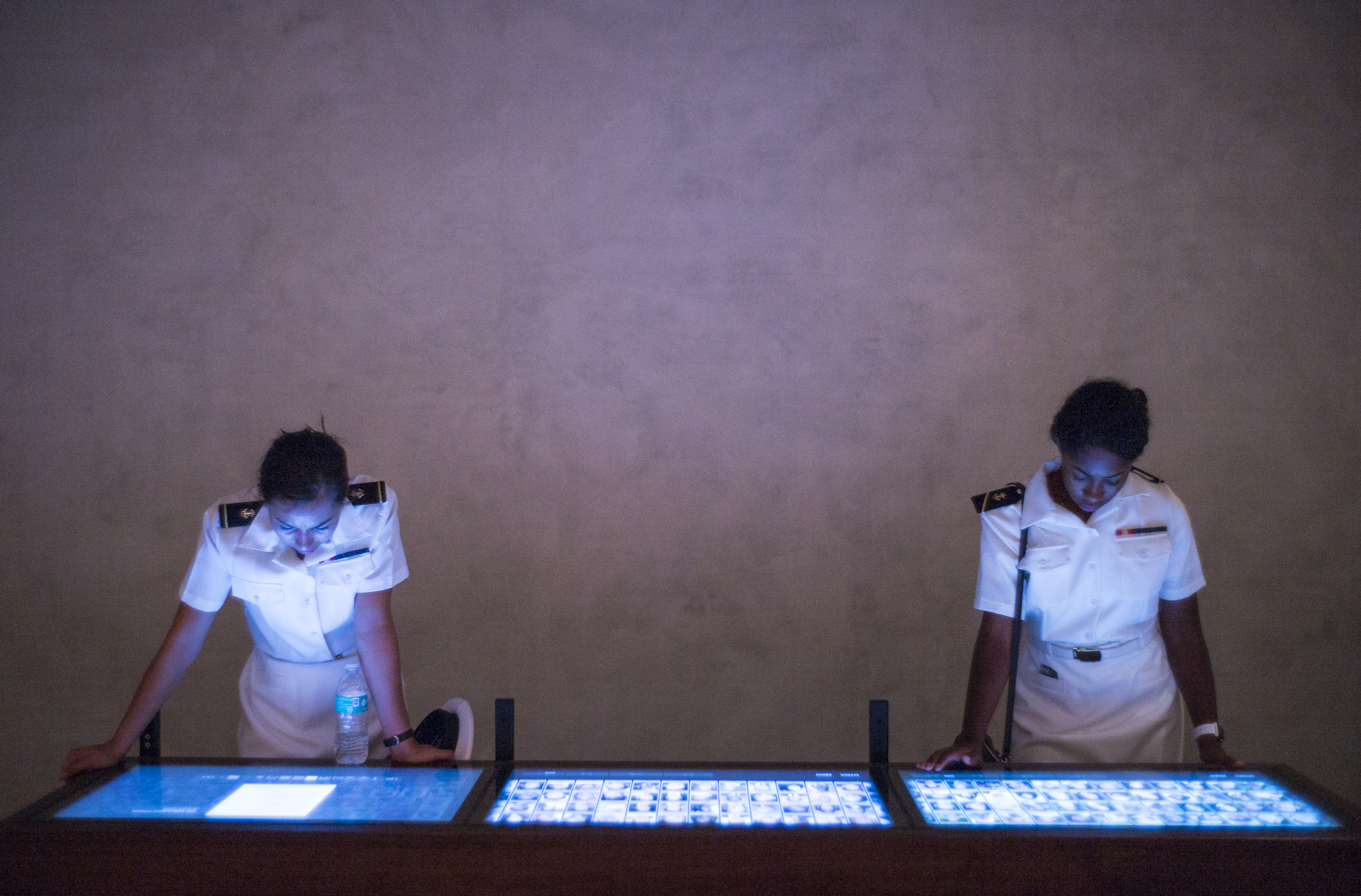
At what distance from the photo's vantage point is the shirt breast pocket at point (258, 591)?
75.3 inches

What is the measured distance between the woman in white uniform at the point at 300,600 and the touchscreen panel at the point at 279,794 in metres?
0.14

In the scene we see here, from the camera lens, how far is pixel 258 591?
1930 mm

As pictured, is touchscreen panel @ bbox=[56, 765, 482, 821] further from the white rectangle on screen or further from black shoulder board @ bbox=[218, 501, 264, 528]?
black shoulder board @ bbox=[218, 501, 264, 528]

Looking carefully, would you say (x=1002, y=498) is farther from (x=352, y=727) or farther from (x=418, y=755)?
(x=352, y=727)

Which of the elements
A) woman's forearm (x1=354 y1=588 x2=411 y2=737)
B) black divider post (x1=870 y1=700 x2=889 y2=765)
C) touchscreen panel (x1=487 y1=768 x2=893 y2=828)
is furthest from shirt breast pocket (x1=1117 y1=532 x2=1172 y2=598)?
woman's forearm (x1=354 y1=588 x2=411 y2=737)

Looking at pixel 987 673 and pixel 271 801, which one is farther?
pixel 987 673

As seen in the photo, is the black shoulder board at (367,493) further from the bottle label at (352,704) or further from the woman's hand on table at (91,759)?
the woman's hand on table at (91,759)

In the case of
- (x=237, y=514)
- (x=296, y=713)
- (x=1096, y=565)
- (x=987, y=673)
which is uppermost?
(x=237, y=514)

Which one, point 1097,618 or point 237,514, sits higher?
point 237,514

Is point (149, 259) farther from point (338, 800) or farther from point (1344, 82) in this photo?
point (1344, 82)


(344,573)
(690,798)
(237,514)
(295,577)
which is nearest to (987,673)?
(690,798)

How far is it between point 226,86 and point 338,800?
281 centimetres

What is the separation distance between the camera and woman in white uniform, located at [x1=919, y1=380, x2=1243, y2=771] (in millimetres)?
1873

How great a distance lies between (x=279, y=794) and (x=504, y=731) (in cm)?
41
